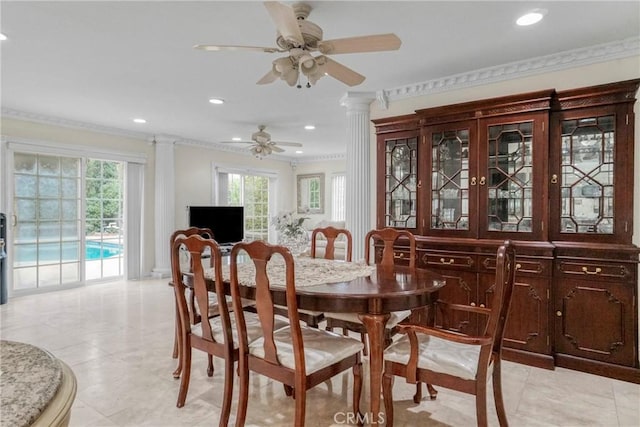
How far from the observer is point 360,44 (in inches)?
83.4

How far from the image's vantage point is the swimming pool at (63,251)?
5137mm

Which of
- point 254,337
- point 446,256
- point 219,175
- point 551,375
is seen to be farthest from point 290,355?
point 219,175

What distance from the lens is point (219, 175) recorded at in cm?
750

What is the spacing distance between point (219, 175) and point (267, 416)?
230 inches

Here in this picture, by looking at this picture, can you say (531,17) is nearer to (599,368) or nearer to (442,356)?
(442,356)

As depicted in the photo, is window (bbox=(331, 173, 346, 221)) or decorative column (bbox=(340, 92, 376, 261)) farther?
window (bbox=(331, 173, 346, 221))

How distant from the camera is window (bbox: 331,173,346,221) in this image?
8922 millimetres

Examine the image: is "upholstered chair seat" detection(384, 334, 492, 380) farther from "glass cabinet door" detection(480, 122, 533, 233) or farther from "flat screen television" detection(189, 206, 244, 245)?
"flat screen television" detection(189, 206, 244, 245)

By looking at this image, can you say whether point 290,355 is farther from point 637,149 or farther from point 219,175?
point 219,175

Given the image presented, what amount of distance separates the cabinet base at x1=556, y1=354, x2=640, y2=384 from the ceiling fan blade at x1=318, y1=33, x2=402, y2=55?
2.69 m

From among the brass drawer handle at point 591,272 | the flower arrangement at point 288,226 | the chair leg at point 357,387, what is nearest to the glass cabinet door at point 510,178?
the brass drawer handle at point 591,272

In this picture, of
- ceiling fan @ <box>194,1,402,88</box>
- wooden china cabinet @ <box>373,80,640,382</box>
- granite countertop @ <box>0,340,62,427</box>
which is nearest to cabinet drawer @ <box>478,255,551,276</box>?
wooden china cabinet @ <box>373,80,640,382</box>

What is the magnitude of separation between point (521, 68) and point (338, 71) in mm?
1853

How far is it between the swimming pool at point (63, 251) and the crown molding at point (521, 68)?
5010 millimetres
